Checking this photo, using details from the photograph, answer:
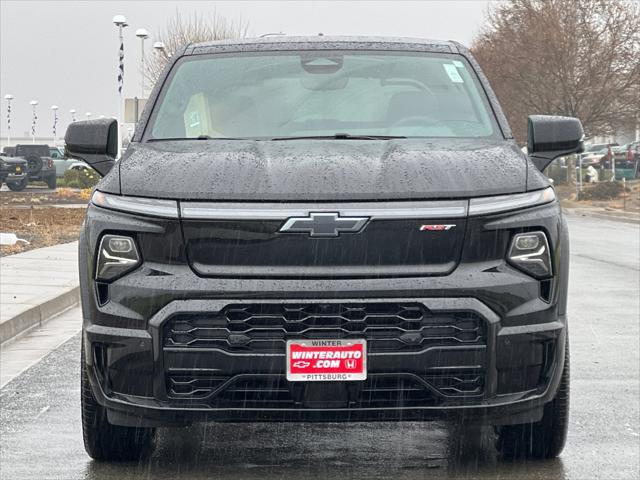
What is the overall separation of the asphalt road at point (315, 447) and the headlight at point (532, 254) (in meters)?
0.96

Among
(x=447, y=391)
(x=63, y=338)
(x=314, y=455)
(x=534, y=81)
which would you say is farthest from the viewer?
(x=534, y=81)

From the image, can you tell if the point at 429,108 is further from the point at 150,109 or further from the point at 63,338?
the point at 63,338

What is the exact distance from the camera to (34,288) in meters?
13.8

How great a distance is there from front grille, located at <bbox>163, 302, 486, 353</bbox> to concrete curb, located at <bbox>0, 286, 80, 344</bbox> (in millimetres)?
5753

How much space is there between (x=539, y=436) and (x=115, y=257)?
1981mm

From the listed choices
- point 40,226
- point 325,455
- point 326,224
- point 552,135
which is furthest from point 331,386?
point 40,226

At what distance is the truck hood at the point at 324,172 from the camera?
539cm

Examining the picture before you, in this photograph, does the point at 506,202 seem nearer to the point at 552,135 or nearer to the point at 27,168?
the point at 552,135

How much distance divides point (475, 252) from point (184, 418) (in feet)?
4.15

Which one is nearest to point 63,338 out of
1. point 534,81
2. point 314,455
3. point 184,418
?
point 314,455

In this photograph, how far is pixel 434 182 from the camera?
545 centimetres

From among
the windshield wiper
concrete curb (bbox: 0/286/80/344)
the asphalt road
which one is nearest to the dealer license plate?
the asphalt road

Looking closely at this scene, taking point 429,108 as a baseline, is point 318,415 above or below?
below

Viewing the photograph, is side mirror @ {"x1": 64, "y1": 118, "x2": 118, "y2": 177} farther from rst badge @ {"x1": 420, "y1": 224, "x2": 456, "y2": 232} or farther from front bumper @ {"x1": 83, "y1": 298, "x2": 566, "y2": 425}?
rst badge @ {"x1": 420, "y1": 224, "x2": 456, "y2": 232}
